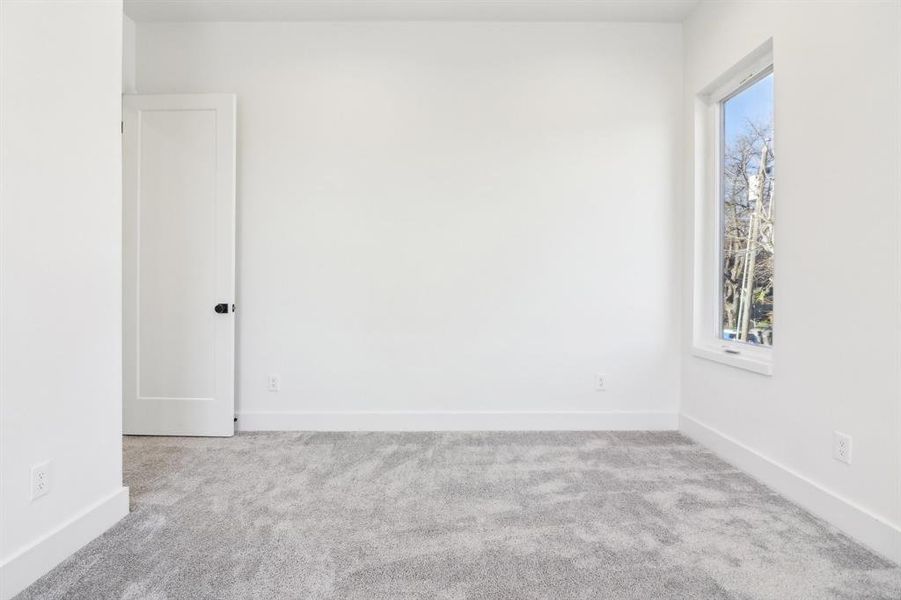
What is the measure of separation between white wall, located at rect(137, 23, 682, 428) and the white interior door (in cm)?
19

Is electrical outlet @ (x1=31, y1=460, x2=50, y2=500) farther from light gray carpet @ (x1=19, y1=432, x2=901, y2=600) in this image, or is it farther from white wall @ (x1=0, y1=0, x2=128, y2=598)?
light gray carpet @ (x1=19, y1=432, x2=901, y2=600)

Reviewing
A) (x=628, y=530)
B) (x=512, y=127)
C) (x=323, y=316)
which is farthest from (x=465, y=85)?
(x=628, y=530)

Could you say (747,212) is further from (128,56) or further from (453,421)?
(128,56)

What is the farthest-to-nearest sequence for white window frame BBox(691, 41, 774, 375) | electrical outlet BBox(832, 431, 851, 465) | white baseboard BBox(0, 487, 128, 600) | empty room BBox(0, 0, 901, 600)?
white window frame BBox(691, 41, 774, 375) → electrical outlet BBox(832, 431, 851, 465) → empty room BBox(0, 0, 901, 600) → white baseboard BBox(0, 487, 128, 600)

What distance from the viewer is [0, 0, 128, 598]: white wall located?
60.3 inches

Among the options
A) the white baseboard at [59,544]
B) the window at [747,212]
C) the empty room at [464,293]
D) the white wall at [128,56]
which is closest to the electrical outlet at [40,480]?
the empty room at [464,293]

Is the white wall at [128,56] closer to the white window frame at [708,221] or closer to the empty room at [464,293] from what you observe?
the empty room at [464,293]

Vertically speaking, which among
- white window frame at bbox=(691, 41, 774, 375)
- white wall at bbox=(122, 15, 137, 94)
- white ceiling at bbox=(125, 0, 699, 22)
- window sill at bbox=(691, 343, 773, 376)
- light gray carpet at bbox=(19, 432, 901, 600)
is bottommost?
light gray carpet at bbox=(19, 432, 901, 600)

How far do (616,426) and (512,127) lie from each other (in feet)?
7.42

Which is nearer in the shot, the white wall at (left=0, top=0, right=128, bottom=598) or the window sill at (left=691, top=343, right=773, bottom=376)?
the white wall at (left=0, top=0, right=128, bottom=598)

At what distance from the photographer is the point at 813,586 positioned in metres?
1.61

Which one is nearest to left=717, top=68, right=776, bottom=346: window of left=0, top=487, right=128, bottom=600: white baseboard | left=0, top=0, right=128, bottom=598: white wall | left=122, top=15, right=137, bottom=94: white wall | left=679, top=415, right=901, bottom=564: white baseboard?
left=679, top=415, right=901, bottom=564: white baseboard

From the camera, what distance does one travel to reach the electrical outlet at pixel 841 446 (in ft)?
6.48

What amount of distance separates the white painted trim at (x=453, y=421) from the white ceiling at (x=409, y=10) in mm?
2781
